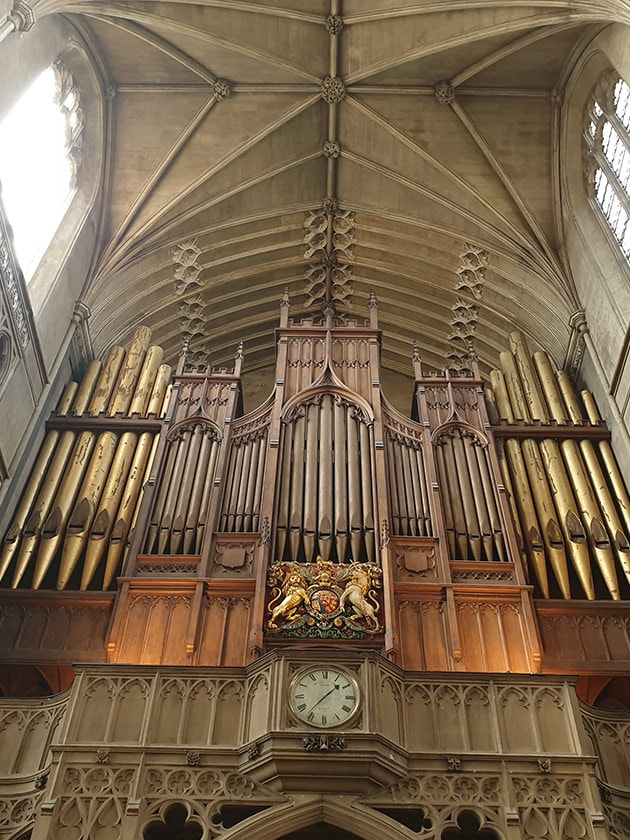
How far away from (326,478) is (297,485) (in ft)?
1.47

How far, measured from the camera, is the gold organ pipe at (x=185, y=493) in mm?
11367

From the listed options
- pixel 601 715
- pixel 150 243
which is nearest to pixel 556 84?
pixel 150 243

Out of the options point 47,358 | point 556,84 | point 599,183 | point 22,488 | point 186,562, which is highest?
point 556,84

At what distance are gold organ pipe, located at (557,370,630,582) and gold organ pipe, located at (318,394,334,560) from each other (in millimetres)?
4203

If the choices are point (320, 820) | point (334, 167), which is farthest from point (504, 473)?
point (334, 167)

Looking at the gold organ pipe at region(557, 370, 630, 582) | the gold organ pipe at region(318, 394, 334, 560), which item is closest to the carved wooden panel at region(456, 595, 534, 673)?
the gold organ pipe at region(318, 394, 334, 560)

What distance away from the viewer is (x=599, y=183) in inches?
599

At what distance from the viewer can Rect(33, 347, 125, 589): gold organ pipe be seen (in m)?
11.4

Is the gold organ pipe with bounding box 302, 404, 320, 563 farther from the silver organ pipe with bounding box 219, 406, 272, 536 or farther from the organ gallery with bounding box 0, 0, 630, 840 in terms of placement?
the silver organ pipe with bounding box 219, 406, 272, 536

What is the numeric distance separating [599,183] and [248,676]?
11398mm

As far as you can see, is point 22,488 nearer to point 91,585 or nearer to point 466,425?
point 91,585

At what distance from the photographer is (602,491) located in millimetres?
12734

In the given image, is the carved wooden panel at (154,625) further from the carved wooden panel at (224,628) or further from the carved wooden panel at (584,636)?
the carved wooden panel at (584,636)

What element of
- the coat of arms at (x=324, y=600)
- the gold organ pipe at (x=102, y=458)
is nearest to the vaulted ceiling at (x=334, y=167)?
the gold organ pipe at (x=102, y=458)
